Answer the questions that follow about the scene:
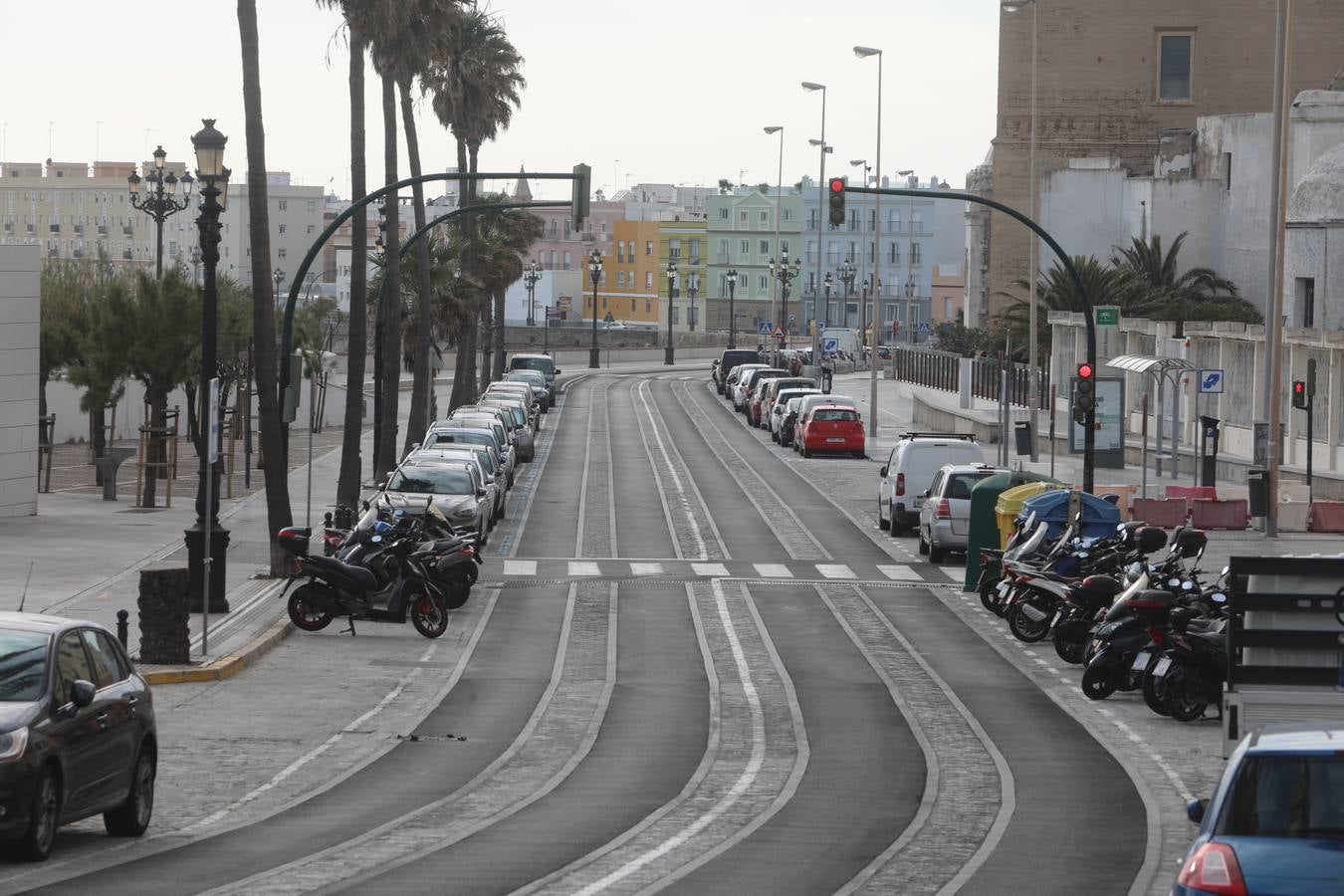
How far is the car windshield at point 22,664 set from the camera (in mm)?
12305

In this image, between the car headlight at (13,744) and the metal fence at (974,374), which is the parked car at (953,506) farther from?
the car headlight at (13,744)

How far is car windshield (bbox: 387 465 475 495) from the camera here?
114ft

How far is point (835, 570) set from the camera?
33.7m

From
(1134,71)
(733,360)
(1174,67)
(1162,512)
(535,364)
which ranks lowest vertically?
(1162,512)

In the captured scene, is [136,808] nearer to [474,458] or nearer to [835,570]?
[835,570]

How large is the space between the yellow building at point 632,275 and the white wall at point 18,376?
506ft

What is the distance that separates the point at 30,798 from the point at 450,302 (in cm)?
4711

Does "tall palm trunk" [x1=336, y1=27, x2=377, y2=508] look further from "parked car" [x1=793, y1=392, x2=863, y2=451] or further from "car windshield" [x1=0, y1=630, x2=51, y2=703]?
"car windshield" [x1=0, y1=630, x2=51, y2=703]

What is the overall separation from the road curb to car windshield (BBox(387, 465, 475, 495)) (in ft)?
31.4

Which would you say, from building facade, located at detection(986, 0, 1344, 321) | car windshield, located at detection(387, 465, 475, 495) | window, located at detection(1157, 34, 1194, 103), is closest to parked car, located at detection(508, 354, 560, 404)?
building facade, located at detection(986, 0, 1344, 321)

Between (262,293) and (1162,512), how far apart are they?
718 inches

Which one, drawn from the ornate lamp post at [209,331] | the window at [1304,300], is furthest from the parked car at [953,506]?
the window at [1304,300]

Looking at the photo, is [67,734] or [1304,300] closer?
[67,734]

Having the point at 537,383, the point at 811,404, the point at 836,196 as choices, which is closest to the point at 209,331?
the point at 836,196
